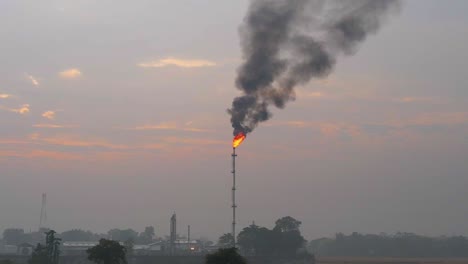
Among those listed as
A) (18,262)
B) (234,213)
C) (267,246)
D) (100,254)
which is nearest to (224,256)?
(100,254)

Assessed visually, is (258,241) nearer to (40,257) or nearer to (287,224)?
(287,224)

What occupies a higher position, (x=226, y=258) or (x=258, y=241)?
(x=258, y=241)

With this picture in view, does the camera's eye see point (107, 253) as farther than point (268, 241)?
No

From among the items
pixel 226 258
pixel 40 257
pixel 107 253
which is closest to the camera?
pixel 226 258

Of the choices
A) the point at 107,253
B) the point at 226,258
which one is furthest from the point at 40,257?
the point at 226,258

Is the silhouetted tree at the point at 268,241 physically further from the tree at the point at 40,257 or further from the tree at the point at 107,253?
the tree at the point at 107,253

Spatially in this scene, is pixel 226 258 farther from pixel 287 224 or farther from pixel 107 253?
pixel 287 224

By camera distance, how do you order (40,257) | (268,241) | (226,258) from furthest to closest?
1. (268,241)
2. (40,257)
3. (226,258)

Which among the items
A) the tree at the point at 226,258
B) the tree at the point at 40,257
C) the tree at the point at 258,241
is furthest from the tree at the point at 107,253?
the tree at the point at 258,241

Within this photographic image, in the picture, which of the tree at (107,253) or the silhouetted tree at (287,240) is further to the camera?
the silhouetted tree at (287,240)

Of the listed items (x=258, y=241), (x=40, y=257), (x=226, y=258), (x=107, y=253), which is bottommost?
(x=226, y=258)

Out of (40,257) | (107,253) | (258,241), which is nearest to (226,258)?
(107,253)

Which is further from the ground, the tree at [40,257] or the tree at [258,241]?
the tree at [258,241]

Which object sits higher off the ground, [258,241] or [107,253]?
[258,241]
